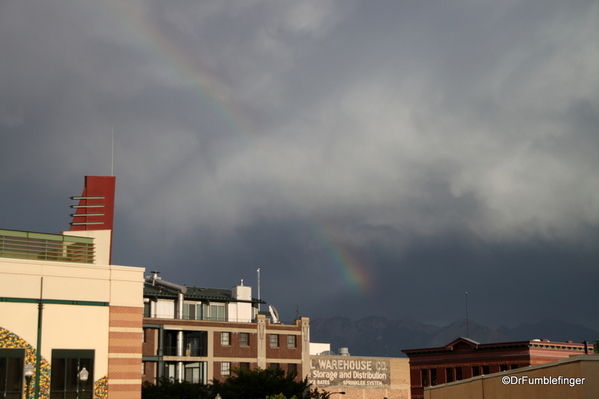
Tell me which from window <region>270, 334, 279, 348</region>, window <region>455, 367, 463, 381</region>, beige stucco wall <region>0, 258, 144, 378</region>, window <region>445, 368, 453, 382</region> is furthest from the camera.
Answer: window <region>270, 334, 279, 348</region>

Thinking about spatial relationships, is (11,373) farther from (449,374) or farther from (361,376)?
(361,376)

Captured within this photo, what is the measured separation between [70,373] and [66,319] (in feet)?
9.48

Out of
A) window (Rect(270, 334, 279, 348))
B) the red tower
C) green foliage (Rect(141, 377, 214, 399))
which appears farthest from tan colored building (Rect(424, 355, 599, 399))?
window (Rect(270, 334, 279, 348))

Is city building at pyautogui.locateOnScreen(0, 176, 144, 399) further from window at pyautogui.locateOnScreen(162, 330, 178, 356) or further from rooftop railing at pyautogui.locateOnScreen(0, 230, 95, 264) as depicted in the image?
window at pyautogui.locateOnScreen(162, 330, 178, 356)

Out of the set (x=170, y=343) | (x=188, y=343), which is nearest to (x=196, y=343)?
(x=188, y=343)

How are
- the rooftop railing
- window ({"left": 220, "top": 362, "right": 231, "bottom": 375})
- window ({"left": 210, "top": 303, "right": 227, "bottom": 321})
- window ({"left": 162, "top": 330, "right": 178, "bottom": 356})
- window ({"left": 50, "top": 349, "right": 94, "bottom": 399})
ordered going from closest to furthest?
window ({"left": 50, "top": 349, "right": 94, "bottom": 399}), the rooftop railing, window ({"left": 162, "top": 330, "right": 178, "bottom": 356}), window ({"left": 220, "top": 362, "right": 231, "bottom": 375}), window ({"left": 210, "top": 303, "right": 227, "bottom": 321})

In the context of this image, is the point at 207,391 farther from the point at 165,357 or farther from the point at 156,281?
the point at 156,281

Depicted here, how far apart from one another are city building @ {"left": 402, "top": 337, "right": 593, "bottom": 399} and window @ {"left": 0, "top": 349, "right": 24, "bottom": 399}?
214 feet

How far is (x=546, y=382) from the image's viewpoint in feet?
64.3

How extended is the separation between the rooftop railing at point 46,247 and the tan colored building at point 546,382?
79.2 ft

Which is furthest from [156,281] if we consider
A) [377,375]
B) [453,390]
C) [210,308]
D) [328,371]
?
[453,390]

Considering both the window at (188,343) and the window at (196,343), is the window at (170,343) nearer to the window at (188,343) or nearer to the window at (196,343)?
the window at (188,343)

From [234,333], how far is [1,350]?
6209 cm

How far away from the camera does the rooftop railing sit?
1576 inches
